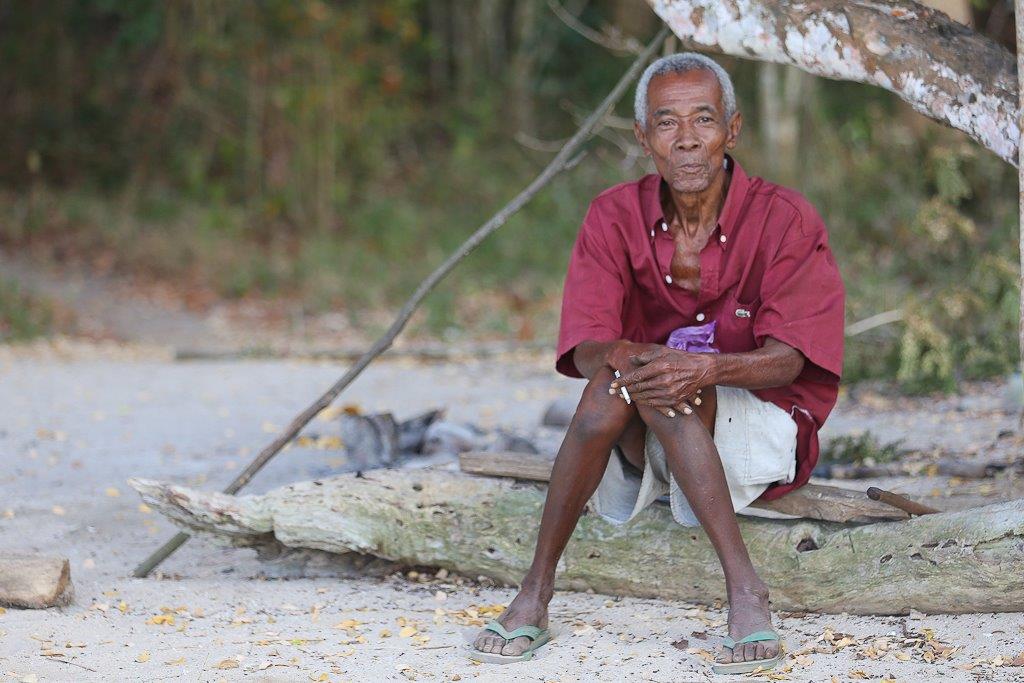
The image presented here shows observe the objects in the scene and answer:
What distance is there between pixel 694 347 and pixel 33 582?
187cm

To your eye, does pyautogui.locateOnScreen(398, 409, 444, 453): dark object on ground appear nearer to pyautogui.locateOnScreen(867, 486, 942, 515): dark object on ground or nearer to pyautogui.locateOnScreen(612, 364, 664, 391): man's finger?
pyautogui.locateOnScreen(612, 364, 664, 391): man's finger

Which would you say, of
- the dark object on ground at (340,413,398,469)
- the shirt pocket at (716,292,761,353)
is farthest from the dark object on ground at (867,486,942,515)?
the dark object on ground at (340,413,398,469)

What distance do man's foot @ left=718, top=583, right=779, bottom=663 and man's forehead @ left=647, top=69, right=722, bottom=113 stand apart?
1229 mm

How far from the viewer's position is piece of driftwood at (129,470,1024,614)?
3.14 meters

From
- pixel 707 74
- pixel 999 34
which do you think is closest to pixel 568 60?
pixel 999 34

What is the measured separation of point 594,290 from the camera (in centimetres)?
330

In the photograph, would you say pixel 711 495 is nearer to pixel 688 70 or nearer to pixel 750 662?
pixel 750 662

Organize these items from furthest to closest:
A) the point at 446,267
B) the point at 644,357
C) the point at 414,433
Result: the point at 414,433
the point at 446,267
the point at 644,357

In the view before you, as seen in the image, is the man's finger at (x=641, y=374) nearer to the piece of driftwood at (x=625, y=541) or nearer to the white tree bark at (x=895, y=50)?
the piece of driftwood at (x=625, y=541)

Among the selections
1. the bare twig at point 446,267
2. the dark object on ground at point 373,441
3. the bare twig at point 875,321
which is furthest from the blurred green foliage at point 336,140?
the bare twig at point 446,267

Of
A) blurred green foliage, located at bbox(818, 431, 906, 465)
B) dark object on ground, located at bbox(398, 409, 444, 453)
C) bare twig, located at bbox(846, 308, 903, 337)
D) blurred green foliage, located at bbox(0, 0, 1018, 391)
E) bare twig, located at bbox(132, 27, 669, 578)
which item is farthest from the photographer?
blurred green foliage, located at bbox(0, 0, 1018, 391)

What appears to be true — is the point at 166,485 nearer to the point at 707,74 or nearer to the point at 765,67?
the point at 707,74

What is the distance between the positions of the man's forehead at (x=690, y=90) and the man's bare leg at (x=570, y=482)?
2.38 feet

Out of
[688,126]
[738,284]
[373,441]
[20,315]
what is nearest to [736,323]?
[738,284]
